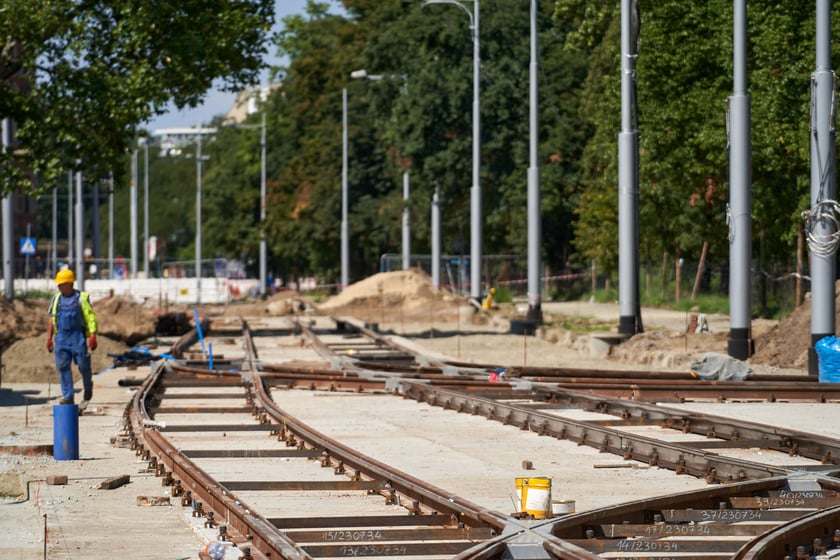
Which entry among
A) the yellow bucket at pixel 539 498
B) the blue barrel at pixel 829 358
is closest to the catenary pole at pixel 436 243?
the blue barrel at pixel 829 358

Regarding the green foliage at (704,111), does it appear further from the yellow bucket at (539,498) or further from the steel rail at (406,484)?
the yellow bucket at (539,498)

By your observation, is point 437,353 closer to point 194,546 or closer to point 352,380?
point 352,380

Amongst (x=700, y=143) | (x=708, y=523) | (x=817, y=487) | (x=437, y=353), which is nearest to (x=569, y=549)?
(x=708, y=523)

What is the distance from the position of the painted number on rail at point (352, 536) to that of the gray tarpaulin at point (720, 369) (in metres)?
14.5

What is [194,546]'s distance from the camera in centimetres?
934

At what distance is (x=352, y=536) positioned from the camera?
9.17 metres

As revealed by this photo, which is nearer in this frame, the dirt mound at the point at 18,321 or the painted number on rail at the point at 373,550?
the painted number on rail at the point at 373,550

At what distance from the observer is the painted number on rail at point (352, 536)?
9117 mm

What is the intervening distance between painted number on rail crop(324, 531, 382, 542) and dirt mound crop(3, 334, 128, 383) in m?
17.8

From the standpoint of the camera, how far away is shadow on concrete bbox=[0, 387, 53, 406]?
71.8ft

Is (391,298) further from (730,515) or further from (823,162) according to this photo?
(730,515)

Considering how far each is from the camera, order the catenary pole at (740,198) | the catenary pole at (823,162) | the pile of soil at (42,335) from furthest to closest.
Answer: the pile of soil at (42,335), the catenary pole at (740,198), the catenary pole at (823,162)

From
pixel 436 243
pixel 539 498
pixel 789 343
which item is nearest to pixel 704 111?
pixel 789 343

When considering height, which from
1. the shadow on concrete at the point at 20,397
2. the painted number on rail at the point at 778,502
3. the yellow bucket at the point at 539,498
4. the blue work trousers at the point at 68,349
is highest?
the blue work trousers at the point at 68,349
